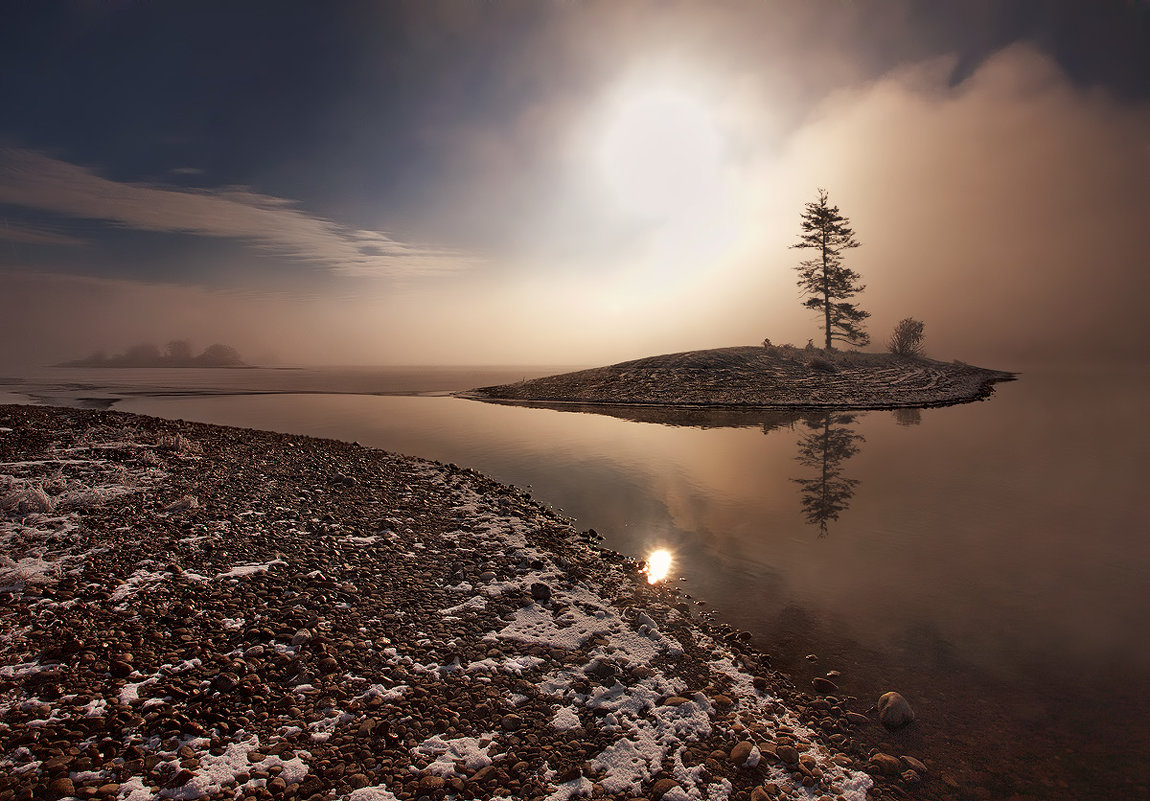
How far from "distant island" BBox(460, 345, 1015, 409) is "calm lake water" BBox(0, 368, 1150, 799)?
10966 millimetres

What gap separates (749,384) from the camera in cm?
3447

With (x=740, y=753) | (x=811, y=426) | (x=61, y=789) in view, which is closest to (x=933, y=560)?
(x=740, y=753)

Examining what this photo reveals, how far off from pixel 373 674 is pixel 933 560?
821 centimetres

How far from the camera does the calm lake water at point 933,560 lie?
4.21 meters

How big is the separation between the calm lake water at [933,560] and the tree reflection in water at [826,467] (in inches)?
2.8

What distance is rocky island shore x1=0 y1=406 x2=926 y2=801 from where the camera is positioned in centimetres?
363

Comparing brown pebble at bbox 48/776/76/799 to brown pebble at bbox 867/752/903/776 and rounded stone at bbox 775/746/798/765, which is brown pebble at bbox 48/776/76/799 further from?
brown pebble at bbox 867/752/903/776

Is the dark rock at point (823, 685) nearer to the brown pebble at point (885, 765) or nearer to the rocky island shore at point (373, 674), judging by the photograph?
the rocky island shore at point (373, 674)

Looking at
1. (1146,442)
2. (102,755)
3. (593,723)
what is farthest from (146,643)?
(1146,442)

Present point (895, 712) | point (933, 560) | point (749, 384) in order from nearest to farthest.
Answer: point (895, 712) < point (933, 560) < point (749, 384)

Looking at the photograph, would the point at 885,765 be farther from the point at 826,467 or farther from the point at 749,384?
the point at 749,384

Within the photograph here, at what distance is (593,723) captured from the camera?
13.8 ft

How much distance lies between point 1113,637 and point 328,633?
360 inches

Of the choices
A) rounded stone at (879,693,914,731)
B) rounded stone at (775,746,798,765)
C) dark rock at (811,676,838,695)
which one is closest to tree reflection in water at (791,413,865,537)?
dark rock at (811,676,838,695)
